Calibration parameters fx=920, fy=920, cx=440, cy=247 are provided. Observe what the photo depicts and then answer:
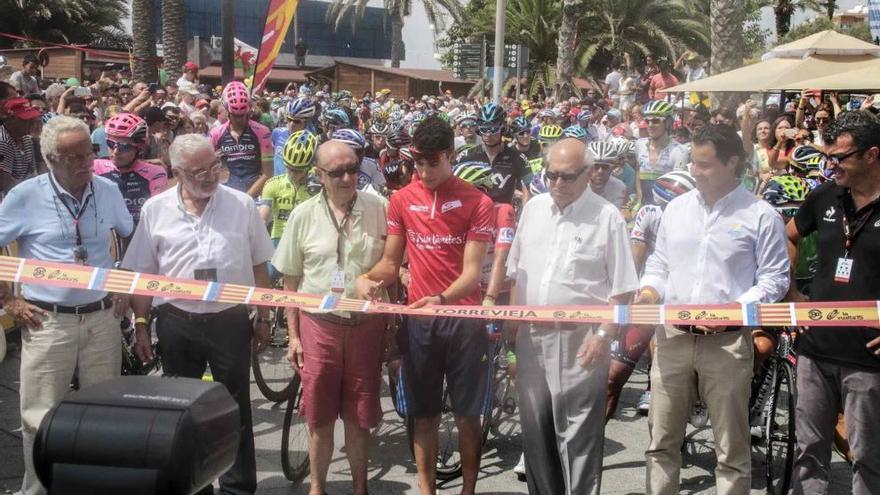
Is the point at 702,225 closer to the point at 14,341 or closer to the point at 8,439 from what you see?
the point at 8,439

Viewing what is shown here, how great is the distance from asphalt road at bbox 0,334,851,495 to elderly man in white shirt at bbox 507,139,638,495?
0.95m

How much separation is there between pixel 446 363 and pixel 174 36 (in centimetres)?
1735

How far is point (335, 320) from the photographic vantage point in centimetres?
483

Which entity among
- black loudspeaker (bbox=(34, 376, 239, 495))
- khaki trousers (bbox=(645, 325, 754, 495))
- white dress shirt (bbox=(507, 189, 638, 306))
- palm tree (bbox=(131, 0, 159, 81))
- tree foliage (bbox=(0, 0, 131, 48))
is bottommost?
khaki trousers (bbox=(645, 325, 754, 495))

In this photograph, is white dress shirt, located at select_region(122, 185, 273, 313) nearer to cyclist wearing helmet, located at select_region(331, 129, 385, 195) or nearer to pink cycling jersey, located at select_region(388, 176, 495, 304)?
pink cycling jersey, located at select_region(388, 176, 495, 304)

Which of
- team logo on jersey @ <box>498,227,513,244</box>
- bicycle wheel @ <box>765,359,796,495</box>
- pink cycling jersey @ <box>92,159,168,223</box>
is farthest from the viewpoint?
pink cycling jersey @ <box>92,159,168,223</box>

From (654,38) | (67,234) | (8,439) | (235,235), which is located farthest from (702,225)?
(654,38)

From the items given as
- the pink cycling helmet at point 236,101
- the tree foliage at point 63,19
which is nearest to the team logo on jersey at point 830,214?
the pink cycling helmet at point 236,101

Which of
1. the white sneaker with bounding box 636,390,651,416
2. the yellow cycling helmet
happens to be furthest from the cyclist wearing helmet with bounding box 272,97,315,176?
the white sneaker with bounding box 636,390,651,416

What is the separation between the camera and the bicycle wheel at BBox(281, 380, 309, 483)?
18.0ft

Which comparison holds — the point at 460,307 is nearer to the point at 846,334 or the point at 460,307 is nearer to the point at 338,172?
the point at 338,172

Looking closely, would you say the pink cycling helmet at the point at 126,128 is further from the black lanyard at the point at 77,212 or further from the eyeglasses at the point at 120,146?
the black lanyard at the point at 77,212

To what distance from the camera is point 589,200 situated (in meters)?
4.61

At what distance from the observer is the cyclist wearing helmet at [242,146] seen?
854cm
